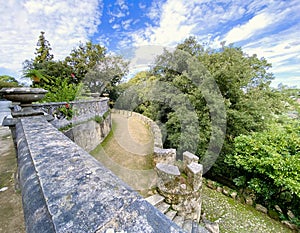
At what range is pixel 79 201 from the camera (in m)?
0.50

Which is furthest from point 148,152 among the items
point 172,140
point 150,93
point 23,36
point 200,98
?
point 23,36

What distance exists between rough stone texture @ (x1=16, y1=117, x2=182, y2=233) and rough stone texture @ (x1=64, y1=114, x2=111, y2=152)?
320 cm

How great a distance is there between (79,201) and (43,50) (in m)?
23.7

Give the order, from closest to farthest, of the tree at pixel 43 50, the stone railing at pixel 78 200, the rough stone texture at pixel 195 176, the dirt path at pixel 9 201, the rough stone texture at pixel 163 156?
the stone railing at pixel 78 200
the dirt path at pixel 9 201
the rough stone texture at pixel 195 176
the rough stone texture at pixel 163 156
the tree at pixel 43 50

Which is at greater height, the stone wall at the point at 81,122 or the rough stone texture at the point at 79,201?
the rough stone texture at the point at 79,201

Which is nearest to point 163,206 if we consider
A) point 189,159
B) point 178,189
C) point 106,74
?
point 178,189

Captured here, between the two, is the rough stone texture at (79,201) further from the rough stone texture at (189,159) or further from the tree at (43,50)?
the tree at (43,50)

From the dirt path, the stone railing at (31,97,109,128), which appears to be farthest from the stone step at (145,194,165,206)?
the stone railing at (31,97,109,128)

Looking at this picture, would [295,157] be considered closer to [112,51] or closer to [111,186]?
[111,186]

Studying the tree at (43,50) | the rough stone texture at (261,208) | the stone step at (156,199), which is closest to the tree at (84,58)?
the tree at (43,50)

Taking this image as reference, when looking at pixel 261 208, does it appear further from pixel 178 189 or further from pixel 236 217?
pixel 178 189

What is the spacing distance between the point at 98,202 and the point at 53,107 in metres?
3.67

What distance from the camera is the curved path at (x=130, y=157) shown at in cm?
388

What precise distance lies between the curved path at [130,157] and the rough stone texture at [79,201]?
3.18 m
